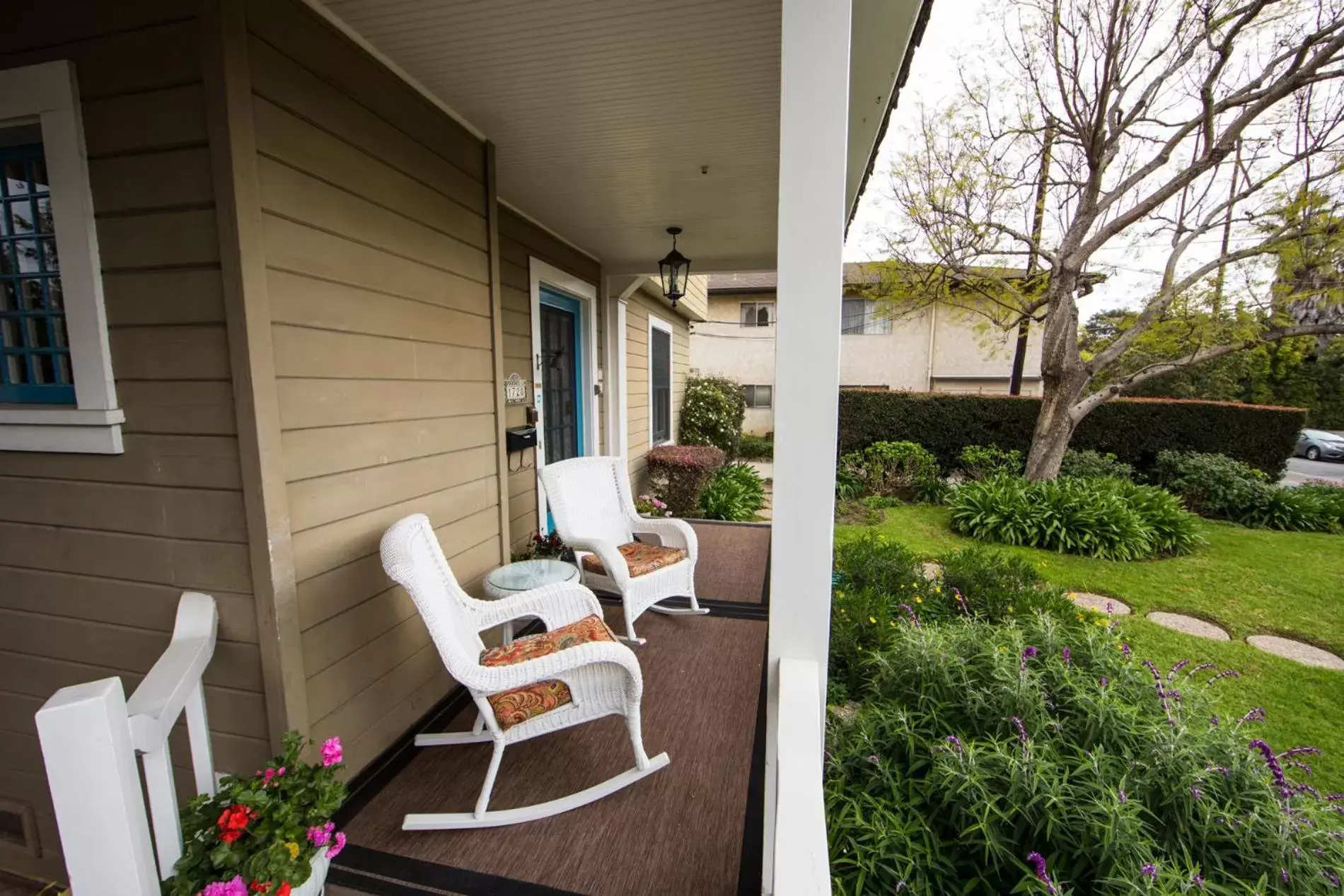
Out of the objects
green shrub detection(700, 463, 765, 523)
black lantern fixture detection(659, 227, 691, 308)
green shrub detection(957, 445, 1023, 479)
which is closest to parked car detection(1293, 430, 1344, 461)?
green shrub detection(957, 445, 1023, 479)

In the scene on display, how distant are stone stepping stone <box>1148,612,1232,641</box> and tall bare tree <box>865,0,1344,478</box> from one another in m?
3.34

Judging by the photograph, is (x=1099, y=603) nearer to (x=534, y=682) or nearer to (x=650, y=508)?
(x=650, y=508)

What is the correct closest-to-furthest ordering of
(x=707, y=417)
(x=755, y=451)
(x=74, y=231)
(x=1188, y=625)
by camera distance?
1. (x=74, y=231)
2. (x=1188, y=625)
3. (x=707, y=417)
4. (x=755, y=451)

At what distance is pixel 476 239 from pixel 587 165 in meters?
0.79

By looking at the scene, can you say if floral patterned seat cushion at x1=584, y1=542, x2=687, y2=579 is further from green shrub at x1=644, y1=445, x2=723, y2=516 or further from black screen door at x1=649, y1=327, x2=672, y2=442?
black screen door at x1=649, y1=327, x2=672, y2=442

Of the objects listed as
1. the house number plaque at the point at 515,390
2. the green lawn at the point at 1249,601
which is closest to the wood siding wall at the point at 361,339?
the house number plaque at the point at 515,390

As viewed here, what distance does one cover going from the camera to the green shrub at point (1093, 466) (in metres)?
7.73

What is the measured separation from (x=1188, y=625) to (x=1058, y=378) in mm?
3887

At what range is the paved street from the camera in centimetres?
1067

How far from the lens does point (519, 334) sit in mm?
3705

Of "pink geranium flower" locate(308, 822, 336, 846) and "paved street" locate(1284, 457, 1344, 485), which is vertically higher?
"pink geranium flower" locate(308, 822, 336, 846)

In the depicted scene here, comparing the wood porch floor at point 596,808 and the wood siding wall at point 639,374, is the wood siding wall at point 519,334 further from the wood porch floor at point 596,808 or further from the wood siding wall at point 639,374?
Result: the wood siding wall at point 639,374

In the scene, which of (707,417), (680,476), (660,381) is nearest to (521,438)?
(680,476)

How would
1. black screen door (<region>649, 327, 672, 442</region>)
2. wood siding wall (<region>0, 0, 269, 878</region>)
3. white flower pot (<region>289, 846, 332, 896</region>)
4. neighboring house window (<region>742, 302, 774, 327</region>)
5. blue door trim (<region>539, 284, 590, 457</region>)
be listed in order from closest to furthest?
1. white flower pot (<region>289, 846, 332, 896</region>)
2. wood siding wall (<region>0, 0, 269, 878</region>)
3. blue door trim (<region>539, 284, 590, 457</region>)
4. black screen door (<region>649, 327, 672, 442</region>)
5. neighboring house window (<region>742, 302, 774, 327</region>)
